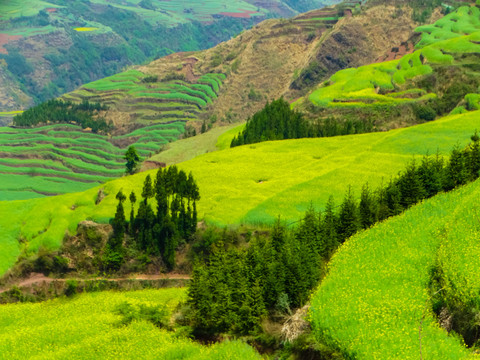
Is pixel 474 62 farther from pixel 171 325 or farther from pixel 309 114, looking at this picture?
pixel 171 325

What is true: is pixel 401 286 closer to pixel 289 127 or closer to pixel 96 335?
pixel 96 335

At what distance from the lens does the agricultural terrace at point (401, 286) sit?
39.0 m

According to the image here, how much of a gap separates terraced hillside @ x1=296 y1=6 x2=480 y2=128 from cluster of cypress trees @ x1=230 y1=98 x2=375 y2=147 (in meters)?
7.22

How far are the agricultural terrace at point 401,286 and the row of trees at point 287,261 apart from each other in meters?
3.81

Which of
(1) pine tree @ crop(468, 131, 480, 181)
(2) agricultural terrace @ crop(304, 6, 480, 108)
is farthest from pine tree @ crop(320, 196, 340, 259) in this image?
(2) agricultural terrace @ crop(304, 6, 480, 108)

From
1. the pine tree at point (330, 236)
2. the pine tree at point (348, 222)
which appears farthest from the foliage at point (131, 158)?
the pine tree at point (348, 222)

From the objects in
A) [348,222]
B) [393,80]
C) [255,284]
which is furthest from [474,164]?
[393,80]

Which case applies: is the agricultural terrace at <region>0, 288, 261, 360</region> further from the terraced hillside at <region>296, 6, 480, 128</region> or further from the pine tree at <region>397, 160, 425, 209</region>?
the terraced hillside at <region>296, 6, 480, 128</region>

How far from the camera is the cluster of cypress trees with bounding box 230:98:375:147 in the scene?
447 ft

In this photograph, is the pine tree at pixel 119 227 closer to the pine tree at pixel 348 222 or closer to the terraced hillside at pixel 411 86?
the pine tree at pixel 348 222

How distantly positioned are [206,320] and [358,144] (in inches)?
2804

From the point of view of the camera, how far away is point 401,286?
4662 centimetres

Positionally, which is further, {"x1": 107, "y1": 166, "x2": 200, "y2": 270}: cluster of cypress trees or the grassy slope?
the grassy slope

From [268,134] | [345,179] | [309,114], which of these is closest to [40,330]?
[345,179]
